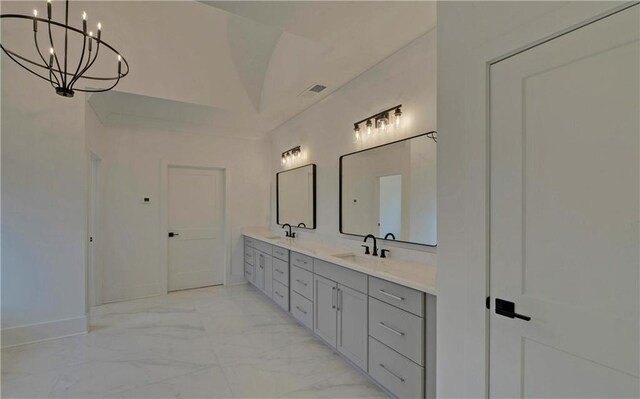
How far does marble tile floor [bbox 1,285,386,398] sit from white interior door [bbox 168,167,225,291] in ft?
3.92

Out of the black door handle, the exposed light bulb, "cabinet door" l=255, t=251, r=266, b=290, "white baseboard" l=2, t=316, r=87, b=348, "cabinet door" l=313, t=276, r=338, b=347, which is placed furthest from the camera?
"cabinet door" l=255, t=251, r=266, b=290

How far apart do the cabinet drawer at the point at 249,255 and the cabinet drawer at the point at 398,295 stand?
2915 mm

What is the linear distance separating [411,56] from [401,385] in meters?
2.48

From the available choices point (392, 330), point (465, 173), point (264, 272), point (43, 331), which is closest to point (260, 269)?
point (264, 272)

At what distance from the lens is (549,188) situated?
1234mm

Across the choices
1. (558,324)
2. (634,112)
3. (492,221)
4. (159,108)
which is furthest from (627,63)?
(159,108)

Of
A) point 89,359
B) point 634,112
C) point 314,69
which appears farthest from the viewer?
point 314,69

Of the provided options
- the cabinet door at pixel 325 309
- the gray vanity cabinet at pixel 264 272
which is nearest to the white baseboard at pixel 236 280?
the gray vanity cabinet at pixel 264 272

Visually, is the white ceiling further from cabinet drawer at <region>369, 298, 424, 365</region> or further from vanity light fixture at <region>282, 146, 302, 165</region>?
cabinet drawer at <region>369, 298, 424, 365</region>

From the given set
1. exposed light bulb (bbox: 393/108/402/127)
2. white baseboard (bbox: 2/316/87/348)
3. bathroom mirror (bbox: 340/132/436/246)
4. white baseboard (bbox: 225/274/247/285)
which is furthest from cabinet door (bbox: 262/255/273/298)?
exposed light bulb (bbox: 393/108/402/127)

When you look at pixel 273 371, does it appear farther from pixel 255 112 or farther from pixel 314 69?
pixel 255 112

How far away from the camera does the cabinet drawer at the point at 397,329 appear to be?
1865 mm

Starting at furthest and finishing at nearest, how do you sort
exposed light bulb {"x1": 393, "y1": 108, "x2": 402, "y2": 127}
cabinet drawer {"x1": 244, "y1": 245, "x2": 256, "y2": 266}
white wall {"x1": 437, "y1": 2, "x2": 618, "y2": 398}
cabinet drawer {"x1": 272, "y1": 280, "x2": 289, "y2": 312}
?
cabinet drawer {"x1": 244, "y1": 245, "x2": 256, "y2": 266} → cabinet drawer {"x1": 272, "y1": 280, "x2": 289, "y2": 312} → exposed light bulb {"x1": 393, "y1": 108, "x2": 402, "y2": 127} → white wall {"x1": 437, "y1": 2, "x2": 618, "y2": 398}

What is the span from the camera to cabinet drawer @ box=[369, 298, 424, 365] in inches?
73.4
